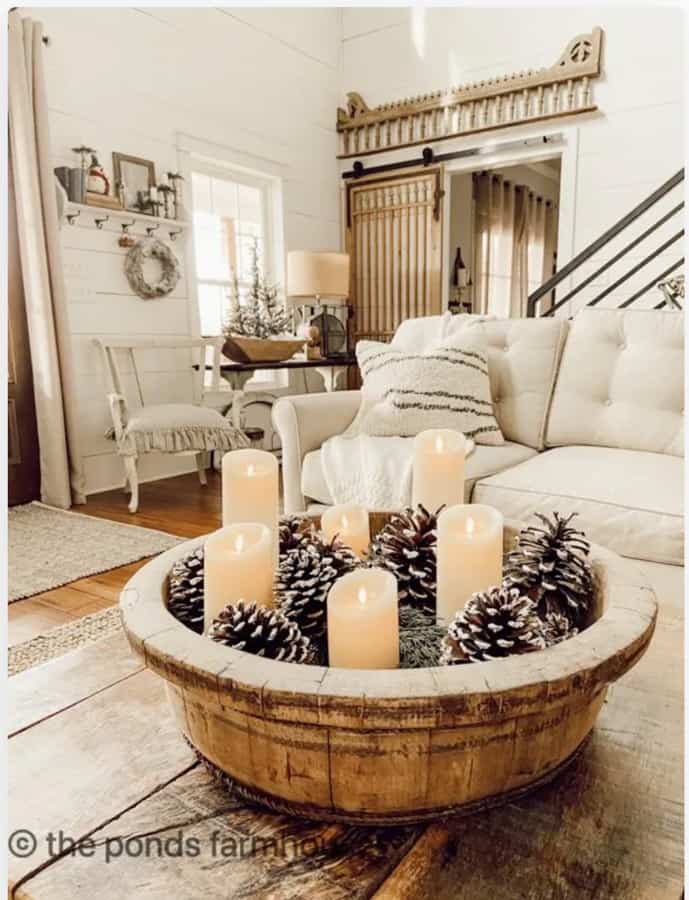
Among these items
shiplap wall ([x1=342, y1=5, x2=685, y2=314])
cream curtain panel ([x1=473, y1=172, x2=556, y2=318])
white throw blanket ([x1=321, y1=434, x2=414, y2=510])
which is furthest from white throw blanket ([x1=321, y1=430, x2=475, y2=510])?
cream curtain panel ([x1=473, y1=172, x2=556, y2=318])

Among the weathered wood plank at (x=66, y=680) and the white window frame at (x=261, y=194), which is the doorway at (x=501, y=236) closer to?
the white window frame at (x=261, y=194)

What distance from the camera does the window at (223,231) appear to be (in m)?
4.16

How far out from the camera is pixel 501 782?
51 cm

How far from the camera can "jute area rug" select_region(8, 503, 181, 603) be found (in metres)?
Answer: 2.25

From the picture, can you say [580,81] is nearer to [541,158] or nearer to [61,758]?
[541,158]

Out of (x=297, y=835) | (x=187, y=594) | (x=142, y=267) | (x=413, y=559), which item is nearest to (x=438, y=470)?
(x=413, y=559)

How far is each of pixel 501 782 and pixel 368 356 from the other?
6.33 ft

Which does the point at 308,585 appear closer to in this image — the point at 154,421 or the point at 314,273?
the point at 154,421

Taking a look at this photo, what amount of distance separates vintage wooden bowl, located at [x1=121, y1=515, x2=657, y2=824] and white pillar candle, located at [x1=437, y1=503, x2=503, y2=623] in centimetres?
16

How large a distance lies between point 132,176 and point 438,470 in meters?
3.40

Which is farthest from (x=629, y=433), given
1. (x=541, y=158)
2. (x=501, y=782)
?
(x=541, y=158)

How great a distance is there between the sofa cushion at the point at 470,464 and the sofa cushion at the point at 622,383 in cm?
24

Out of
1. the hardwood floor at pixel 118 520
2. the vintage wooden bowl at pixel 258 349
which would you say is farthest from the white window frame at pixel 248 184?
the hardwood floor at pixel 118 520

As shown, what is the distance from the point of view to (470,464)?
186 cm
